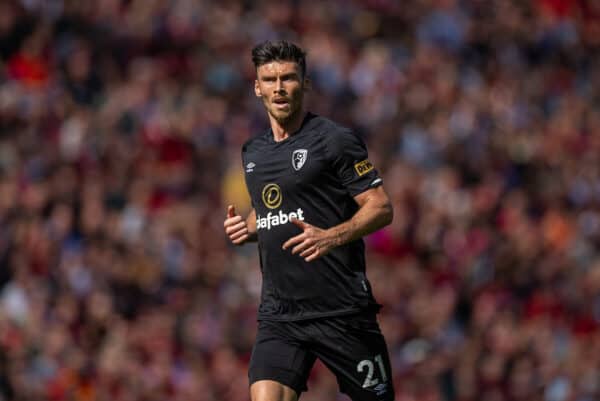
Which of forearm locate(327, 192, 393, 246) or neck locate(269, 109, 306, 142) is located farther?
neck locate(269, 109, 306, 142)

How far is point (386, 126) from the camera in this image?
56.7 feet

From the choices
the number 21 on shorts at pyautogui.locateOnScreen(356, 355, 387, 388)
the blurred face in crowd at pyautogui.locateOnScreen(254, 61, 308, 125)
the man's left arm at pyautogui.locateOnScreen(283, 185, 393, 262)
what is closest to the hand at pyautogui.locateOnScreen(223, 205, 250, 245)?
the man's left arm at pyautogui.locateOnScreen(283, 185, 393, 262)

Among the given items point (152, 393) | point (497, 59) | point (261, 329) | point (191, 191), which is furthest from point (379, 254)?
point (261, 329)

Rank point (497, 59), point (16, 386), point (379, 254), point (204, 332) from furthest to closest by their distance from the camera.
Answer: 1. point (497, 59)
2. point (379, 254)
3. point (204, 332)
4. point (16, 386)

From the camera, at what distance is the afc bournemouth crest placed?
24.5 ft

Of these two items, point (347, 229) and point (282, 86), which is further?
point (282, 86)

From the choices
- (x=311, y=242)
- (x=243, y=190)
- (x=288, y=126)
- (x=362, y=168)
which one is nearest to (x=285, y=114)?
(x=288, y=126)

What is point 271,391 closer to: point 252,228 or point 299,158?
point 252,228

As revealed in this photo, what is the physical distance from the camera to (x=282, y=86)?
7.50 metres

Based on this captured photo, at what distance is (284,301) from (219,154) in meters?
8.89

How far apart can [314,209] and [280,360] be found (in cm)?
80

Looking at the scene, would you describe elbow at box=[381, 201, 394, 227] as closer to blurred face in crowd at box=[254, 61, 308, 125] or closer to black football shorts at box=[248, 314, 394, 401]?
black football shorts at box=[248, 314, 394, 401]

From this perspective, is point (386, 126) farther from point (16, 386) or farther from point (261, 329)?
point (261, 329)

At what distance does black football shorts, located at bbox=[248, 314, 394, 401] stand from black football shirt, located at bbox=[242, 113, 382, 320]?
0.07m
